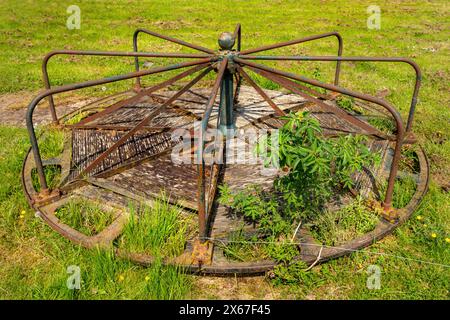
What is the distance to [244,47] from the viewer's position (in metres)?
7.71

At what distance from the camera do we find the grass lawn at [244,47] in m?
2.50

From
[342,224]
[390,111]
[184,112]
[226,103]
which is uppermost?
[390,111]

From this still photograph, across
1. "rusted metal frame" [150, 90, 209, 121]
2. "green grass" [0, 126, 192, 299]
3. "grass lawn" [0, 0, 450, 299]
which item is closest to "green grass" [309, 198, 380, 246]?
"grass lawn" [0, 0, 450, 299]

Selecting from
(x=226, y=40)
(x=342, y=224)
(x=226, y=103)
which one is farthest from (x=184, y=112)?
(x=342, y=224)

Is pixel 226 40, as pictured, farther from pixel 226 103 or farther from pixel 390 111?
pixel 390 111

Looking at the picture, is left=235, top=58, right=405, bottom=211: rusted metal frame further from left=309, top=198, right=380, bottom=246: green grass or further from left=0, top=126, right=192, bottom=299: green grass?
left=0, top=126, right=192, bottom=299: green grass

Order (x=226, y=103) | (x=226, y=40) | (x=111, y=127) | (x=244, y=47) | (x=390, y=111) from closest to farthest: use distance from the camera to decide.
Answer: (x=390, y=111) < (x=226, y=40) < (x=226, y=103) < (x=111, y=127) < (x=244, y=47)

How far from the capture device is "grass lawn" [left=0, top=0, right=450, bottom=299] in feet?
8.21

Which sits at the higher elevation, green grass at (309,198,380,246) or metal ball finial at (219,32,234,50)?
metal ball finial at (219,32,234,50)

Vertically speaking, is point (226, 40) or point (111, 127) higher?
point (226, 40)

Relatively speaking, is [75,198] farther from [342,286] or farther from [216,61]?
[342,286]

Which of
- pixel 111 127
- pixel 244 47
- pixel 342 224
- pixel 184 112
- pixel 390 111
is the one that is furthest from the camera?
pixel 244 47

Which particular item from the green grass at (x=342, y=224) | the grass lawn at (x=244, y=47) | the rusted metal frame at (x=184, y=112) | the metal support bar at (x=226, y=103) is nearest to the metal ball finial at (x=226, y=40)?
the metal support bar at (x=226, y=103)

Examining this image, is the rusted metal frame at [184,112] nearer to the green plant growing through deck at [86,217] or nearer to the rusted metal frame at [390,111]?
the rusted metal frame at [390,111]
